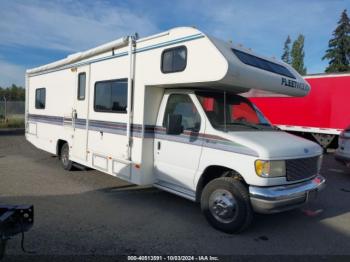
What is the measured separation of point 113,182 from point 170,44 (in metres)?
3.71

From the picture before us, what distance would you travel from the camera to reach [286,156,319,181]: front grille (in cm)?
466

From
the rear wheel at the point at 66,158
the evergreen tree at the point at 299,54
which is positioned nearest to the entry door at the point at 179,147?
the rear wheel at the point at 66,158

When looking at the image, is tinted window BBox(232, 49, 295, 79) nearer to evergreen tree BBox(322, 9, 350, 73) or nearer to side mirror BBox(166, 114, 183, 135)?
side mirror BBox(166, 114, 183, 135)

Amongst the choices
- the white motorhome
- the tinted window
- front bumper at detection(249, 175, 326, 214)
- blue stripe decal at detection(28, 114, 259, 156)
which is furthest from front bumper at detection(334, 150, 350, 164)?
blue stripe decal at detection(28, 114, 259, 156)

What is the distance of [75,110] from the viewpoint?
7750mm

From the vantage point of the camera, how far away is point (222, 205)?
478cm

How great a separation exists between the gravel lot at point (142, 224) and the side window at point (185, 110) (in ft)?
5.19

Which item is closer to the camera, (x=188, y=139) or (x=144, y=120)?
(x=188, y=139)

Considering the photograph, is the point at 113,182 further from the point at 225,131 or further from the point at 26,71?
the point at 26,71

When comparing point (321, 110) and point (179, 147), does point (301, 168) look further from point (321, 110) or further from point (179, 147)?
point (321, 110)

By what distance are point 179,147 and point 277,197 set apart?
1.82 m

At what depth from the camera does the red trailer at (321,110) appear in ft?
41.5

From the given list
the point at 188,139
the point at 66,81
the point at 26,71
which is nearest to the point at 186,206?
the point at 188,139

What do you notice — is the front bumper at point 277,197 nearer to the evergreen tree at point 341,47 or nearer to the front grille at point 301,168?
the front grille at point 301,168
